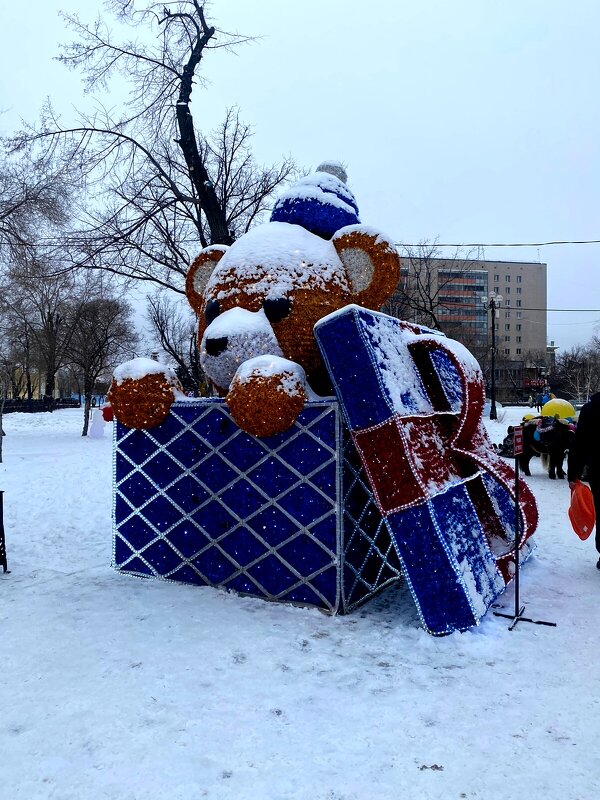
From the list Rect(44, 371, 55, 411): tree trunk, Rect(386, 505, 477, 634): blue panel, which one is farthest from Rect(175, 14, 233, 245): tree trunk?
Rect(44, 371, 55, 411): tree trunk

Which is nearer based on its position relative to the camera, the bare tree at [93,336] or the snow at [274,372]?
the snow at [274,372]

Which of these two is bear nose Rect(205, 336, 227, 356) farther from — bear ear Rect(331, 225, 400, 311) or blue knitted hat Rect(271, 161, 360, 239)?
blue knitted hat Rect(271, 161, 360, 239)

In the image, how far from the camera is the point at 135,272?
1390 centimetres

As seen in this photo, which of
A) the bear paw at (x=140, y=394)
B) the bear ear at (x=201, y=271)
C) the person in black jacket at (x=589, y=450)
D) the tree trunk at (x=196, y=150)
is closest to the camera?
the bear paw at (x=140, y=394)

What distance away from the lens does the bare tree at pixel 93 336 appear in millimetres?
20234

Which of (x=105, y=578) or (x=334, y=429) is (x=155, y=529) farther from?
(x=334, y=429)

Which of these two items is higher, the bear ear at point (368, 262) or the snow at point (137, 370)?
the bear ear at point (368, 262)

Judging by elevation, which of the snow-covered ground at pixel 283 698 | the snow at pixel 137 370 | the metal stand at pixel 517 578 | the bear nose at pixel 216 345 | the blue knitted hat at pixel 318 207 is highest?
the blue knitted hat at pixel 318 207

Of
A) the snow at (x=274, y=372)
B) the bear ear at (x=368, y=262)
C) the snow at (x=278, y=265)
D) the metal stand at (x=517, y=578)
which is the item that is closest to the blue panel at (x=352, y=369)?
the snow at (x=274, y=372)

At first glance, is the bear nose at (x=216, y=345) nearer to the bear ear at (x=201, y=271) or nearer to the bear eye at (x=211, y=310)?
the bear eye at (x=211, y=310)

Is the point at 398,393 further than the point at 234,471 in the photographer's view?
No

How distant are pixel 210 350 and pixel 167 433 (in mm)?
802

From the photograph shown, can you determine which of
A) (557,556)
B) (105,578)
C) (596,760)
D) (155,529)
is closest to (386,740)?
(596,760)

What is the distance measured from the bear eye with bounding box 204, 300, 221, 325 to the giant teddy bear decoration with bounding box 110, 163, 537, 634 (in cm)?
1
